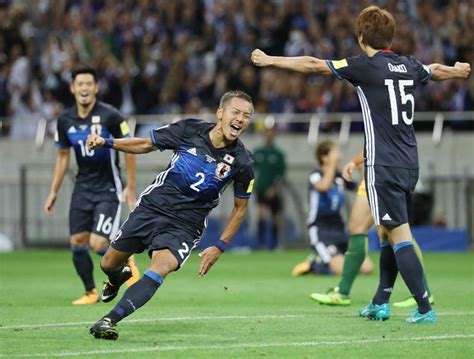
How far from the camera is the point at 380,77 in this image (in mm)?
9773

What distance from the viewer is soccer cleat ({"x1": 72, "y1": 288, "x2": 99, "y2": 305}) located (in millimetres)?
12320

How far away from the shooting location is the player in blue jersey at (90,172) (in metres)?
12.8

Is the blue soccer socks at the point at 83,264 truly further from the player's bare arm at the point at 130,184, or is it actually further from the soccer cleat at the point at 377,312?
the soccer cleat at the point at 377,312

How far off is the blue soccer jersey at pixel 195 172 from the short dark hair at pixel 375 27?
1418 mm

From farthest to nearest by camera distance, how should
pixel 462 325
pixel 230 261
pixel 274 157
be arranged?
pixel 274 157 → pixel 230 261 → pixel 462 325

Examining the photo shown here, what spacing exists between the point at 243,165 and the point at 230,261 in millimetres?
11332

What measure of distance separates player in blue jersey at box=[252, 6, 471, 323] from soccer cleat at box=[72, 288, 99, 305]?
12.3 feet

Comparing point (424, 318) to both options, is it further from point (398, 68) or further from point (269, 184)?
point (269, 184)

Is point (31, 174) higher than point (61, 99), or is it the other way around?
point (61, 99)

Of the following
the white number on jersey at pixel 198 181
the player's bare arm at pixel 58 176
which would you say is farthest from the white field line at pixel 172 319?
the player's bare arm at pixel 58 176

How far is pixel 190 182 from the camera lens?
9.45 meters

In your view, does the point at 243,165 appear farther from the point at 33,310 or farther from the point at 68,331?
the point at 33,310

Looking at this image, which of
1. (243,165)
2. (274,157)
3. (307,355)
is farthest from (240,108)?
(274,157)

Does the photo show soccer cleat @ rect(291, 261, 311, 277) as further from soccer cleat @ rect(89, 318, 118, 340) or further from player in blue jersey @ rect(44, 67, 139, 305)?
soccer cleat @ rect(89, 318, 118, 340)
